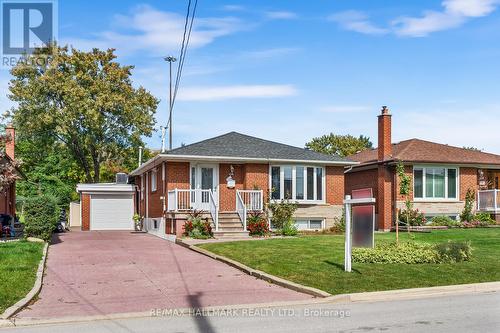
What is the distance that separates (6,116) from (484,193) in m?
34.8

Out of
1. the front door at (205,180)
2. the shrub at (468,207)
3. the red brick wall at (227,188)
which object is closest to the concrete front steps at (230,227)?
the front door at (205,180)

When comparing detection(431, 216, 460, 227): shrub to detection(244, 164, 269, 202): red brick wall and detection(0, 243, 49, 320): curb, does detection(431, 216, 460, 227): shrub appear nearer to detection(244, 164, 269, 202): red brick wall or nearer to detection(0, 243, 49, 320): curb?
detection(244, 164, 269, 202): red brick wall

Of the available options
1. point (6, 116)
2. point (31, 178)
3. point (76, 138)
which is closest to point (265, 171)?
point (76, 138)

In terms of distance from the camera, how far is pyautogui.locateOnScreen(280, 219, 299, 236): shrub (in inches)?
989

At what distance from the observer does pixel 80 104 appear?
4322cm

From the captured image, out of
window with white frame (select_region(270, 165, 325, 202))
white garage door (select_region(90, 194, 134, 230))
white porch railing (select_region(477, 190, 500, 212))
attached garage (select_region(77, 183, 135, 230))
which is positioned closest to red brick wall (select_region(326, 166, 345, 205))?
window with white frame (select_region(270, 165, 325, 202))

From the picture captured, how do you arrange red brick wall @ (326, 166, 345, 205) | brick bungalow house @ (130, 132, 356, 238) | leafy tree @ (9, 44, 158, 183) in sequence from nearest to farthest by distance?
brick bungalow house @ (130, 132, 356, 238)
red brick wall @ (326, 166, 345, 205)
leafy tree @ (9, 44, 158, 183)

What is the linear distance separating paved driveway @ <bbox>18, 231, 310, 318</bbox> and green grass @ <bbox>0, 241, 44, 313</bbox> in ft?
1.20

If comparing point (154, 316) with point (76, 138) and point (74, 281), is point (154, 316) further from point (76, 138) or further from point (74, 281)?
point (76, 138)

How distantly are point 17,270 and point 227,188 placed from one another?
1426cm

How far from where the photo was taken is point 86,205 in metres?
38.0

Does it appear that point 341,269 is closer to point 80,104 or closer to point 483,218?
point 483,218

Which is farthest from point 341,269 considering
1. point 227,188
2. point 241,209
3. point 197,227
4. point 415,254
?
point 227,188

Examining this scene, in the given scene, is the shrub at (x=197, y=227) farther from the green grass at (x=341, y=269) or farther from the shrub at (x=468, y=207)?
the shrub at (x=468, y=207)
